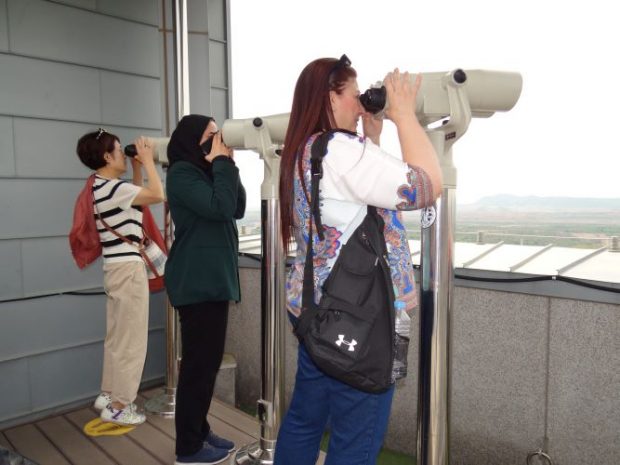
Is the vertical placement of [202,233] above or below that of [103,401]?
above

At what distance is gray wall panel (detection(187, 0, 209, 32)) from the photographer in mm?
3381

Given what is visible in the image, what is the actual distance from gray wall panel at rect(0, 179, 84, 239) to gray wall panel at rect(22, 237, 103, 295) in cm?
6

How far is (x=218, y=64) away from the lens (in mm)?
3541

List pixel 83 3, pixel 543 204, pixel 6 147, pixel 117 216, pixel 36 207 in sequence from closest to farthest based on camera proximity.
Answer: pixel 543 204 < pixel 117 216 < pixel 6 147 < pixel 36 207 < pixel 83 3

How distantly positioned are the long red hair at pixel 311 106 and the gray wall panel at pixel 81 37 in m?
2.17

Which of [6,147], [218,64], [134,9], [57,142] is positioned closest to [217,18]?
[218,64]

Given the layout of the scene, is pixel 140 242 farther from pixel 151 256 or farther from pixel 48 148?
pixel 48 148

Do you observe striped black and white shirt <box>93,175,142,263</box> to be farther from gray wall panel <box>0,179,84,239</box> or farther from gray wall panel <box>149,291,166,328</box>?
gray wall panel <box>149,291,166,328</box>

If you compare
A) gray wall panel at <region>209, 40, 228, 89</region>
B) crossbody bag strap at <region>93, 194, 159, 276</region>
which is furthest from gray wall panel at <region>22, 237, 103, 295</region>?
gray wall panel at <region>209, 40, 228, 89</region>

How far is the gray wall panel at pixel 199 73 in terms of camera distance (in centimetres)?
341

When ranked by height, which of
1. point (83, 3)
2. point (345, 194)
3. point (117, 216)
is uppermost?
point (83, 3)

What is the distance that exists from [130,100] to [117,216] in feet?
3.36

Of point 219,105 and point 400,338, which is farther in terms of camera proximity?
point 219,105

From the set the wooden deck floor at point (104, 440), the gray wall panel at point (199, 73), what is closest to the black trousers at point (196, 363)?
the wooden deck floor at point (104, 440)
